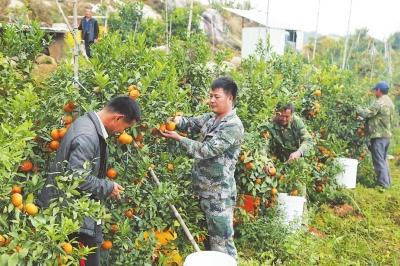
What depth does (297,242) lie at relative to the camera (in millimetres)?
4961

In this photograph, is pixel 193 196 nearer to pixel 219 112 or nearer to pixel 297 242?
pixel 219 112

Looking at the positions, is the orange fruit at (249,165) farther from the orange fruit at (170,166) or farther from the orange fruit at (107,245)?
the orange fruit at (107,245)

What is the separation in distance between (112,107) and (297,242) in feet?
8.85

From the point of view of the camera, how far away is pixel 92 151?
3066 millimetres

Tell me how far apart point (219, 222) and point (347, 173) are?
3.68m

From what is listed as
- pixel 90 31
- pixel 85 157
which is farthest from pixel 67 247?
pixel 90 31

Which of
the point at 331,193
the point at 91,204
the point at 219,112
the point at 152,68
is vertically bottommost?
the point at 331,193

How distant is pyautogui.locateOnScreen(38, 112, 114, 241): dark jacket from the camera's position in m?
2.99

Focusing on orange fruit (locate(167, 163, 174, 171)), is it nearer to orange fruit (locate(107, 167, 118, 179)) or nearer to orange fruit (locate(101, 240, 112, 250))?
orange fruit (locate(107, 167, 118, 179))

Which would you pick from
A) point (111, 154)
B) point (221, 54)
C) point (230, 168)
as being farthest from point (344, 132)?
point (111, 154)

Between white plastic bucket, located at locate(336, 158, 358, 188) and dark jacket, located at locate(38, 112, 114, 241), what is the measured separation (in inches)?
189

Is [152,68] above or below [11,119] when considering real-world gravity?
above

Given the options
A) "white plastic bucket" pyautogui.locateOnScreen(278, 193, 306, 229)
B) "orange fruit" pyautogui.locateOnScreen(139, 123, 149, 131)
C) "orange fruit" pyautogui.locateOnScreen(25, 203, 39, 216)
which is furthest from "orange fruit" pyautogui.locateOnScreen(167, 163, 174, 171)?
"white plastic bucket" pyautogui.locateOnScreen(278, 193, 306, 229)

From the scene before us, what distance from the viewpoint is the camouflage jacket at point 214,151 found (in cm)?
389
